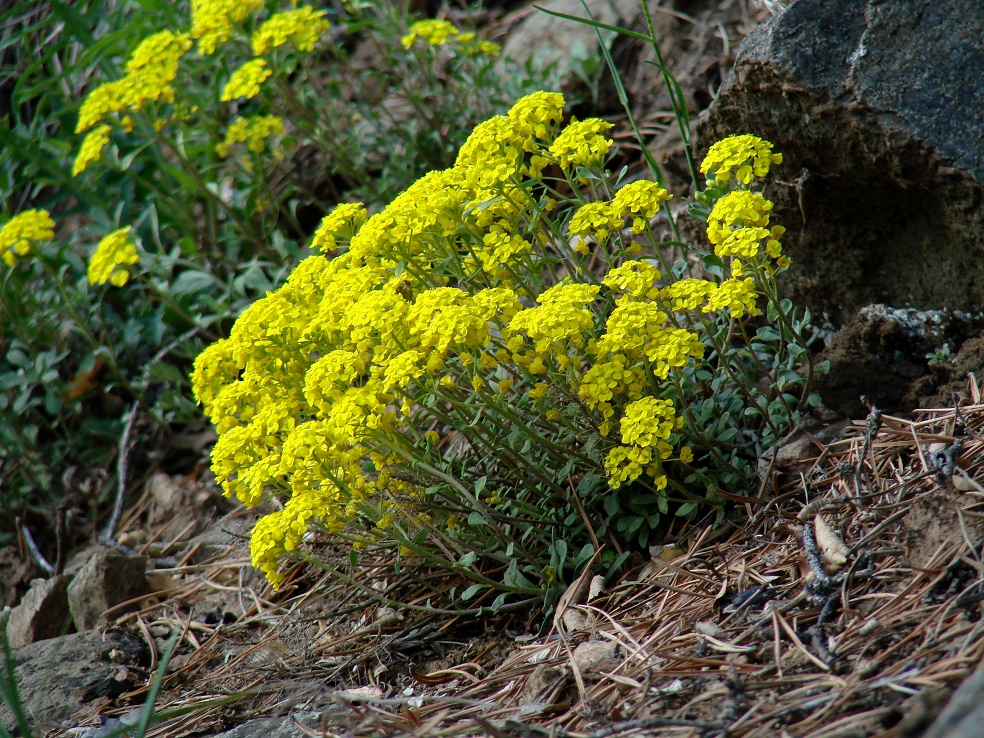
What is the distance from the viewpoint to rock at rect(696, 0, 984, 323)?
2.35 m

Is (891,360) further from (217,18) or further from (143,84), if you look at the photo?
(143,84)

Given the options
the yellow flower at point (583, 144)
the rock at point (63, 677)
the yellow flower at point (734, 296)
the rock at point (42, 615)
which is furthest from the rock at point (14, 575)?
the yellow flower at point (734, 296)

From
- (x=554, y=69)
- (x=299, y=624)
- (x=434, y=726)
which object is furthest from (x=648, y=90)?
(x=434, y=726)

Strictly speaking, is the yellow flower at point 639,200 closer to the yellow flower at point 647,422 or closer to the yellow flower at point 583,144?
the yellow flower at point 583,144

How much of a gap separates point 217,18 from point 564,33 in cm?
189

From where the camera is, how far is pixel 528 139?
2.38 metres

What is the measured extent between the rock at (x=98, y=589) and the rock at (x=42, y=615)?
0.28 ft

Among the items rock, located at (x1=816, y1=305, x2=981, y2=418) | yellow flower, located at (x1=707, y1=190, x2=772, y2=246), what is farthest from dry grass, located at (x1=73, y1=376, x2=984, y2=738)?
yellow flower, located at (x1=707, y1=190, x2=772, y2=246)

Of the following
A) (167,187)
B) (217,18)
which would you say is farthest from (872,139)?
(167,187)

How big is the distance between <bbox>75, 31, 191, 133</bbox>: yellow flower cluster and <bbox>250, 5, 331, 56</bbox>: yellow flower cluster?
37 centimetres

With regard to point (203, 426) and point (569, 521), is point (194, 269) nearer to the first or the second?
point (203, 426)

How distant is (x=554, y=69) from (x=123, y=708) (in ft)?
10.6

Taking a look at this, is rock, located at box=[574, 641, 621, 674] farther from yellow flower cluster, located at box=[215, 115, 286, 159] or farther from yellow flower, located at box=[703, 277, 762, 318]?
yellow flower cluster, located at box=[215, 115, 286, 159]

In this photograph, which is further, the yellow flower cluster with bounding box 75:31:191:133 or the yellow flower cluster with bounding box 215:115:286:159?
the yellow flower cluster with bounding box 215:115:286:159
